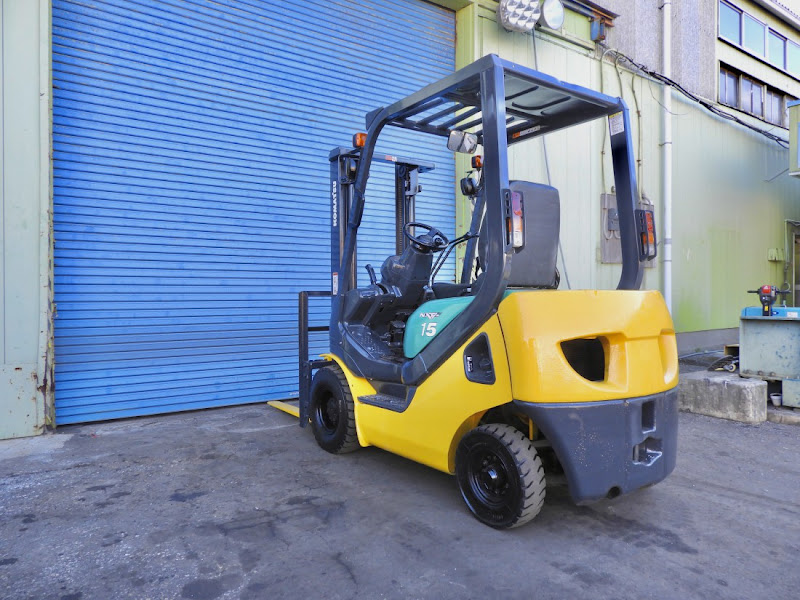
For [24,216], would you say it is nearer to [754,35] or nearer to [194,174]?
[194,174]

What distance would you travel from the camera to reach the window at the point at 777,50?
1322cm

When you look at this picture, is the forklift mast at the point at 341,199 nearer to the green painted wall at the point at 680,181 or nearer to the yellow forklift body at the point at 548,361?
the yellow forklift body at the point at 548,361

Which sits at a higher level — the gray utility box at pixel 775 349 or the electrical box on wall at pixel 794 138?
the electrical box on wall at pixel 794 138

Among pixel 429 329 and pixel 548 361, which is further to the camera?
pixel 429 329

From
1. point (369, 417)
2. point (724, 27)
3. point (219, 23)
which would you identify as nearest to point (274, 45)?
point (219, 23)

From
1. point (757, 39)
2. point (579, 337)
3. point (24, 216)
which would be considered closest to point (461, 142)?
point (579, 337)

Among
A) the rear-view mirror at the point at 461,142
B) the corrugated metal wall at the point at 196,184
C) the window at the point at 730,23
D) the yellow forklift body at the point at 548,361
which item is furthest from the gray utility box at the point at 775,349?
the window at the point at 730,23

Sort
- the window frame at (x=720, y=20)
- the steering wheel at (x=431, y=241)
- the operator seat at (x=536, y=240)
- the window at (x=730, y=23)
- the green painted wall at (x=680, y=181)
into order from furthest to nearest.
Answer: the window at (x=730, y=23), the window frame at (x=720, y=20), the green painted wall at (x=680, y=181), the steering wheel at (x=431, y=241), the operator seat at (x=536, y=240)

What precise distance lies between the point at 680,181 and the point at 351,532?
33.5 feet

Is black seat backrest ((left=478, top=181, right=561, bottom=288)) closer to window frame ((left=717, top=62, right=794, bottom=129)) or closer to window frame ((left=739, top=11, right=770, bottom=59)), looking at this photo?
window frame ((left=717, top=62, right=794, bottom=129))

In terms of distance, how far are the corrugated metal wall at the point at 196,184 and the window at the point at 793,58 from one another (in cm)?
1150

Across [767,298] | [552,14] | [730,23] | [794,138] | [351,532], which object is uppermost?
[730,23]

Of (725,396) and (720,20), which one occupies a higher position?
(720,20)

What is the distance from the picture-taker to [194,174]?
6004mm
